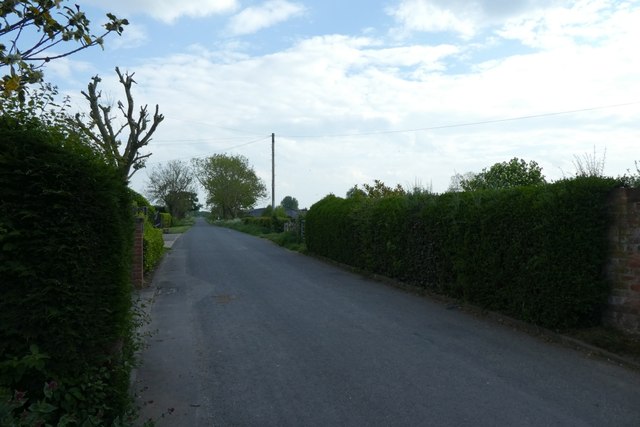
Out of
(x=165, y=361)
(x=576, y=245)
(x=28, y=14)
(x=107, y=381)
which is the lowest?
(x=165, y=361)

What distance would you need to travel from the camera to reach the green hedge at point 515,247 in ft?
23.9

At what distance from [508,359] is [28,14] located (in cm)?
614

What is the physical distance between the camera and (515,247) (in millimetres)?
8375

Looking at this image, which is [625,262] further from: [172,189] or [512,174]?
[172,189]

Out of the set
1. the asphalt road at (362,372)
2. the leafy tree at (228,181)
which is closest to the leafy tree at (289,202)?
the leafy tree at (228,181)

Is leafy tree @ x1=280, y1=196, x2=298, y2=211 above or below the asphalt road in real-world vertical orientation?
above

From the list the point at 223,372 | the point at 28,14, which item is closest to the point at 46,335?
the point at 28,14

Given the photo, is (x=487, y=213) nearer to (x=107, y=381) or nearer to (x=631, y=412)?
(x=631, y=412)

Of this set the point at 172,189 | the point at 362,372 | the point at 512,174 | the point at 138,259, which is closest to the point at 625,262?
the point at 362,372

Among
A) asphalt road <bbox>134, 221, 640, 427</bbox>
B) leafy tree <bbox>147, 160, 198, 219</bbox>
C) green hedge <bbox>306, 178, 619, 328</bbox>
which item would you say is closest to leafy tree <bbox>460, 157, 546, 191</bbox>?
green hedge <bbox>306, 178, 619, 328</bbox>

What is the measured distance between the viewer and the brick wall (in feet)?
22.6

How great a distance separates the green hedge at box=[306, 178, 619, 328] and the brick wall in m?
0.13

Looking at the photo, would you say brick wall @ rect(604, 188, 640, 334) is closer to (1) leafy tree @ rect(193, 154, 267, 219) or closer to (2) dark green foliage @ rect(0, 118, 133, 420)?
(2) dark green foliage @ rect(0, 118, 133, 420)

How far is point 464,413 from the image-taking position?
15.3 feet
